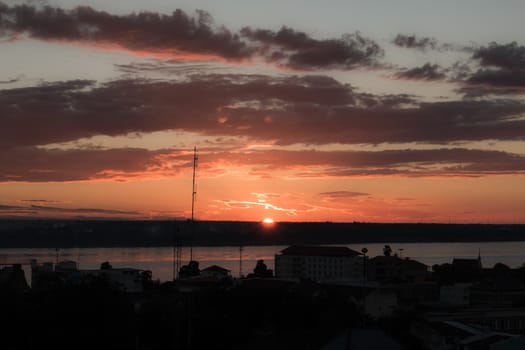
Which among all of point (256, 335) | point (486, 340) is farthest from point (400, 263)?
point (486, 340)

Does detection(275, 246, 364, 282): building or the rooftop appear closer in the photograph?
detection(275, 246, 364, 282): building

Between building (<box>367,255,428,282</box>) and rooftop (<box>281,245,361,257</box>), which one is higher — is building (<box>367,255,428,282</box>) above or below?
below

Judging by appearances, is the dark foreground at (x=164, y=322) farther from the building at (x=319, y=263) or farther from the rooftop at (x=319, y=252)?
the rooftop at (x=319, y=252)

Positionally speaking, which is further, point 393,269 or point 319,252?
point 319,252

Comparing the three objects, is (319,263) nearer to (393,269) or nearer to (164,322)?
(393,269)

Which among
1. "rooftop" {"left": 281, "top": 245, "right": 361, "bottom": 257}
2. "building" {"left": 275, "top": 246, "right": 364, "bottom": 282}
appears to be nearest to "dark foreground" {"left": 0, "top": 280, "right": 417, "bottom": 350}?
"building" {"left": 275, "top": 246, "right": 364, "bottom": 282}

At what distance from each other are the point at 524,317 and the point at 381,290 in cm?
544

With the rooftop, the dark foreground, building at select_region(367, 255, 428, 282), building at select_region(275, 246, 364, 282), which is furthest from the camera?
the rooftop

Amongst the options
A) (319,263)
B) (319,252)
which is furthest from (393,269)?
(319,252)

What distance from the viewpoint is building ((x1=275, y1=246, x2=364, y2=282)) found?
54000 mm

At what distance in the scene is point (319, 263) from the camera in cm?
5506

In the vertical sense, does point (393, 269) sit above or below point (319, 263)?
below

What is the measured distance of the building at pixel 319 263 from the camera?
54000 millimetres

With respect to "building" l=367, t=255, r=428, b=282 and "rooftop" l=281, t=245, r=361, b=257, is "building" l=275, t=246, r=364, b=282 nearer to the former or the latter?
"rooftop" l=281, t=245, r=361, b=257
